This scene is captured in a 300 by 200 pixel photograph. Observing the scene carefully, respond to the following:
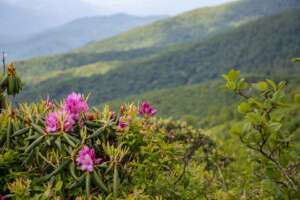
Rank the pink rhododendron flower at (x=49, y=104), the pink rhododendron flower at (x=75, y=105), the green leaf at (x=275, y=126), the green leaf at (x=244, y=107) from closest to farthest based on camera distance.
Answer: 1. the green leaf at (x=275, y=126)
2. the green leaf at (x=244, y=107)
3. the pink rhododendron flower at (x=75, y=105)
4. the pink rhododendron flower at (x=49, y=104)

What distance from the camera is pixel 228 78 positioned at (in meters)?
2.89

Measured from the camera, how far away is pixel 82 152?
3219 mm

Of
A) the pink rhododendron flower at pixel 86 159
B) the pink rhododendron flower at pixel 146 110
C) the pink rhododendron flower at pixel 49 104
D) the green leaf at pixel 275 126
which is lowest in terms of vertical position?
the pink rhododendron flower at pixel 86 159

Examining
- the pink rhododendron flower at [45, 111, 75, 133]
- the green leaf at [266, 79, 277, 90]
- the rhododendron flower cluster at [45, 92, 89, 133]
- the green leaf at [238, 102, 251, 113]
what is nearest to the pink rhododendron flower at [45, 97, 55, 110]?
the rhododendron flower cluster at [45, 92, 89, 133]

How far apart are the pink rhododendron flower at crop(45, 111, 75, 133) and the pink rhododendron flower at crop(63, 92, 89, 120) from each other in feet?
0.37

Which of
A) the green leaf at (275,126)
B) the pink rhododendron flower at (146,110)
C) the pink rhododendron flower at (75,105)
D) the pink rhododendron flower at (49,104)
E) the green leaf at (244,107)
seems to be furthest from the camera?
the pink rhododendron flower at (49,104)

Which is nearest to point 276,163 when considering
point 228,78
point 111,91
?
point 228,78

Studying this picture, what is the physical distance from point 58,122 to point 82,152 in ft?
1.14

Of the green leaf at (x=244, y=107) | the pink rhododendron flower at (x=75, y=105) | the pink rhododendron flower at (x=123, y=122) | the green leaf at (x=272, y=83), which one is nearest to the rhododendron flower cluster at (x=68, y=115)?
the pink rhododendron flower at (x=75, y=105)

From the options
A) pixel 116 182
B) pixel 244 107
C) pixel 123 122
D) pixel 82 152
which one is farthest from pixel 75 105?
pixel 244 107

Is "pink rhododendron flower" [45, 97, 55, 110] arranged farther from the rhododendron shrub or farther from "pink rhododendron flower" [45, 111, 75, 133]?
"pink rhododendron flower" [45, 111, 75, 133]

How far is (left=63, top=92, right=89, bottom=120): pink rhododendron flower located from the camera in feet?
11.7

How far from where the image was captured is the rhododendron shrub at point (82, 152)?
10.8 ft

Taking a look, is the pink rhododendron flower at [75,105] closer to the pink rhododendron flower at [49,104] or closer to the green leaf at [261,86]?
the pink rhododendron flower at [49,104]
